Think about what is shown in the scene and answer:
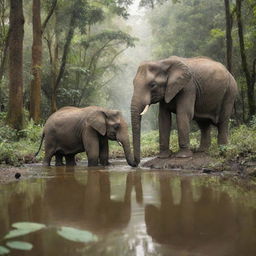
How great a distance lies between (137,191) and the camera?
14.2ft

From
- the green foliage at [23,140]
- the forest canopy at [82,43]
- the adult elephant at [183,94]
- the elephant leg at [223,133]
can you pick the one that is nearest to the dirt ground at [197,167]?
the adult elephant at [183,94]

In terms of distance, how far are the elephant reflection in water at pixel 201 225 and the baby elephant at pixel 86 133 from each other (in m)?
5.50

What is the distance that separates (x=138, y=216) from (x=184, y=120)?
17.9 feet

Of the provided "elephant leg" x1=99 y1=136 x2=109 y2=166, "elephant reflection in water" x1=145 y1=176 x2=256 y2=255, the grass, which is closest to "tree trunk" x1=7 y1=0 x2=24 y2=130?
the grass

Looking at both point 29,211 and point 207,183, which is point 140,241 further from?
point 207,183

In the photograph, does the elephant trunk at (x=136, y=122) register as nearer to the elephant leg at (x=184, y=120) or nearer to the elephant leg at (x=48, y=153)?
the elephant leg at (x=184, y=120)

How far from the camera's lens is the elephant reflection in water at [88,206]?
2.69 meters

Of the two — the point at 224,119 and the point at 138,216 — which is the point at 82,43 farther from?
the point at 138,216

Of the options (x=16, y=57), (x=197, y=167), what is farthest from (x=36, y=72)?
(x=197, y=167)

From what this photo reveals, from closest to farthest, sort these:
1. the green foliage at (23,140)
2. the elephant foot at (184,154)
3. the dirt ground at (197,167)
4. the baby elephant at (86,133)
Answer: the dirt ground at (197,167) < the elephant foot at (184,154) < the baby elephant at (86,133) < the green foliage at (23,140)

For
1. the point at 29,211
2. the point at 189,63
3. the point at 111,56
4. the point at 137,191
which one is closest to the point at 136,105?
the point at 189,63

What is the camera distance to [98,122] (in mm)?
9867

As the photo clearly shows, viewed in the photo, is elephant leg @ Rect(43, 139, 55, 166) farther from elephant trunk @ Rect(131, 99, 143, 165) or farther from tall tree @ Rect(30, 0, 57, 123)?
tall tree @ Rect(30, 0, 57, 123)

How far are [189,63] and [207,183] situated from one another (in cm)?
442
